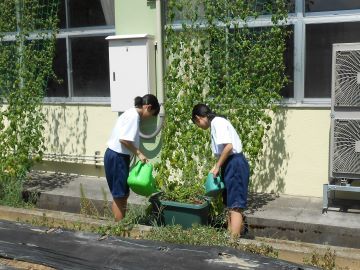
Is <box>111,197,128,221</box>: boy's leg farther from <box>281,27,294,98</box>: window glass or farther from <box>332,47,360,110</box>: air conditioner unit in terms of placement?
<box>332,47,360,110</box>: air conditioner unit

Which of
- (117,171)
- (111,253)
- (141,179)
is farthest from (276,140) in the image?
(111,253)

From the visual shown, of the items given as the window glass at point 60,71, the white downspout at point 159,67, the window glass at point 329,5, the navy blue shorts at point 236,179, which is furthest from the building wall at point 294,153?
the window glass at point 60,71

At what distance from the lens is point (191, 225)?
545 cm

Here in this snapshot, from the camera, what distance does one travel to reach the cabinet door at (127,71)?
690 centimetres

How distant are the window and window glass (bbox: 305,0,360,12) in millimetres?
2933

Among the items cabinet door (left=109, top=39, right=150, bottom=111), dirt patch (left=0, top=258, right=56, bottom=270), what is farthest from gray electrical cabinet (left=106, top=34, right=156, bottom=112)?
dirt patch (left=0, top=258, right=56, bottom=270)

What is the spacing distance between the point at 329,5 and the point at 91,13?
360cm

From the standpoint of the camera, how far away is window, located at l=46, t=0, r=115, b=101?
7648 millimetres

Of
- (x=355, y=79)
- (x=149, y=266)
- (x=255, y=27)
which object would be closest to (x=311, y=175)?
(x=355, y=79)

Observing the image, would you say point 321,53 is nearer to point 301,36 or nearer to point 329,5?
point 301,36

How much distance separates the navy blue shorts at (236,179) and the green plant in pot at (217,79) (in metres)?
0.59

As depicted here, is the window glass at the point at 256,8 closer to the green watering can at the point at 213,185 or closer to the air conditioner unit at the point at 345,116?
the air conditioner unit at the point at 345,116

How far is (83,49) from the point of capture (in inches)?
311

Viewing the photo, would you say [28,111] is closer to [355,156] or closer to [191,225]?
[191,225]
